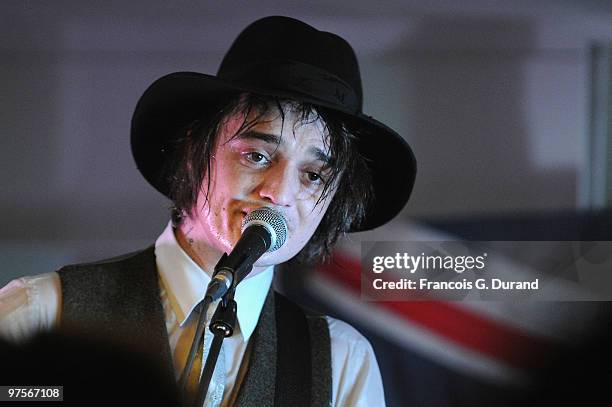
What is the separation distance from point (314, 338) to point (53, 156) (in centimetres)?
76

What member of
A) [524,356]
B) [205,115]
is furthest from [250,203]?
[524,356]

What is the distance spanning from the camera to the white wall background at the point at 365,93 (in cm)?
188

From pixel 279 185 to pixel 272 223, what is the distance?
0.27 m

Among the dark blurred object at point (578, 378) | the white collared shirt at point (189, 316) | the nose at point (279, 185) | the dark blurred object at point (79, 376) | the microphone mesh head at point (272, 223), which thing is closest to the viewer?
the dark blurred object at point (79, 376)

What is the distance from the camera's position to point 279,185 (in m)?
1.43

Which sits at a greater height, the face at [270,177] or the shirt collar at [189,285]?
the face at [270,177]

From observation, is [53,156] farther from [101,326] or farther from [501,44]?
[501,44]

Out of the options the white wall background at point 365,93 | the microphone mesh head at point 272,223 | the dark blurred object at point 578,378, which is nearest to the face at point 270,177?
the microphone mesh head at point 272,223

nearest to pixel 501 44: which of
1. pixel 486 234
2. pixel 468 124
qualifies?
pixel 468 124

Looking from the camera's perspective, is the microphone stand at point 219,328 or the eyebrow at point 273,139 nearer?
the microphone stand at point 219,328

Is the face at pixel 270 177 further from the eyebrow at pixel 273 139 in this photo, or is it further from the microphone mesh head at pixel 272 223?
the microphone mesh head at pixel 272 223

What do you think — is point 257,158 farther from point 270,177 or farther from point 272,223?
point 272,223

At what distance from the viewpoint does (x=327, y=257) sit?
1.90 meters

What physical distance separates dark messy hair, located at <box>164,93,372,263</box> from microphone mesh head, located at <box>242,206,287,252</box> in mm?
332
